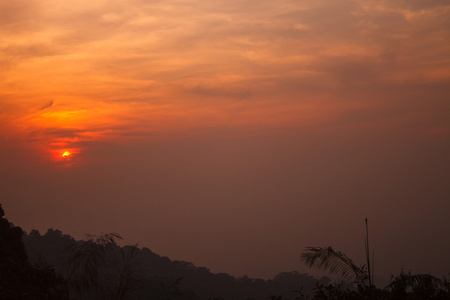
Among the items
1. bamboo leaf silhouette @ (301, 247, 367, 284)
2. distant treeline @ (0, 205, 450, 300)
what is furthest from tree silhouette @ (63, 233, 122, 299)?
bamboo leaf silhouette @ (301, 247, 367, 284)

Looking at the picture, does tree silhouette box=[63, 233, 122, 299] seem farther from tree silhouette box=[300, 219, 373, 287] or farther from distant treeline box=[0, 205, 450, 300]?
tree silhouette box=[300, 219, 373, 287]

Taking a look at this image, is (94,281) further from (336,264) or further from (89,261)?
(336,264)

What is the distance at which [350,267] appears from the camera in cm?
1641

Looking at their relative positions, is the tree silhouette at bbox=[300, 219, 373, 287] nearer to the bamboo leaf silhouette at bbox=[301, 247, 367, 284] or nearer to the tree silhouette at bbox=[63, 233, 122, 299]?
the bamboo leaf silhouette at bbox=[301, 247, 367, 284]

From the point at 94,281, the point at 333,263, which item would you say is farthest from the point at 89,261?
the point at 333,263

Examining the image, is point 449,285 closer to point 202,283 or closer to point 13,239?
point 13,239

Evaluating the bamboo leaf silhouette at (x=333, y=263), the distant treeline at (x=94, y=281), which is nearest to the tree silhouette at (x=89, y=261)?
the distant treeline at (x=94, y=281)

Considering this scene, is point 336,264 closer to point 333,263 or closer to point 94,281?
point 333,263

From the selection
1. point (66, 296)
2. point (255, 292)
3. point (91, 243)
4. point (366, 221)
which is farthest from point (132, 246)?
point (255, 292)

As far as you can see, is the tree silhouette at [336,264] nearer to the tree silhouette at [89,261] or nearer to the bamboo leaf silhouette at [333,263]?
the bamboo leaf silhouette at [333,263]

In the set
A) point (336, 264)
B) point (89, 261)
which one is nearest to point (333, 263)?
point (336, 264)

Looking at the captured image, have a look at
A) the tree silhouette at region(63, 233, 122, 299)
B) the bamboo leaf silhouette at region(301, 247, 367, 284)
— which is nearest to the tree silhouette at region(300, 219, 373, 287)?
the bamboo leaf silhouette at region(301, 247, 367, 284)

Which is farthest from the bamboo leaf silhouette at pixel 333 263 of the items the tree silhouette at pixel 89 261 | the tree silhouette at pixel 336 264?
the tree silhouette at pixel 89 261

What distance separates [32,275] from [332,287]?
389 inches
